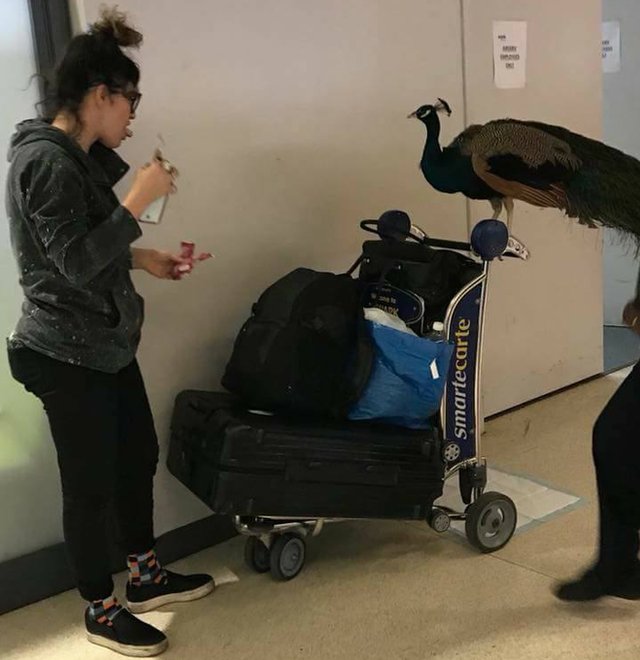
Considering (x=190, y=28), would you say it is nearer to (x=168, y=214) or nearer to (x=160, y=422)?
(x=168, y=214)

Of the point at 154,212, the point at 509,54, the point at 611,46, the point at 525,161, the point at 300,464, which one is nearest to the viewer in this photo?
the point at 154,212

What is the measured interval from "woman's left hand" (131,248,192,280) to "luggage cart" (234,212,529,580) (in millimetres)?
553

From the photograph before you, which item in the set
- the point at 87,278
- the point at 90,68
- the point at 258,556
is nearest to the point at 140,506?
the point at 258,556

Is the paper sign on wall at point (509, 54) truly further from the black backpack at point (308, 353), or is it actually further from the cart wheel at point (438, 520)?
the cart wheel at point (438, 520)

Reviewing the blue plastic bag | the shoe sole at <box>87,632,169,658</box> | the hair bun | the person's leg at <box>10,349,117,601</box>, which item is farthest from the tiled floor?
the hair bun

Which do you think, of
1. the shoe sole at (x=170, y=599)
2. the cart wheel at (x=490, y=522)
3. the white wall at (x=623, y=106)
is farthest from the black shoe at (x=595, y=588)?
the white wall at (x=623, y=106)

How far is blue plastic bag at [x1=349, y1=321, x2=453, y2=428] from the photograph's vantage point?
1.94m

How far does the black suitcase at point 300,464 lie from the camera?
186 cm

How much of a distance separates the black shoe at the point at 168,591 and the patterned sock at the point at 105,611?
15cm

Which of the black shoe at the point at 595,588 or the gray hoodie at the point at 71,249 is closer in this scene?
the gray hoodie at the point at 71,249

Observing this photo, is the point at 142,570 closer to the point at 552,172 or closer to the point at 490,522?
the point at 490,522

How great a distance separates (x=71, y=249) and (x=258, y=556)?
1.00 metres

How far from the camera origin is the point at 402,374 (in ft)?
6.40

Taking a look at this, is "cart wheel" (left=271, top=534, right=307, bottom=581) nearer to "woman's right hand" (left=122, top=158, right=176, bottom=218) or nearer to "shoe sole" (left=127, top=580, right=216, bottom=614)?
"shoe sole" (left=127, top=580, right=216, bottom=614)
